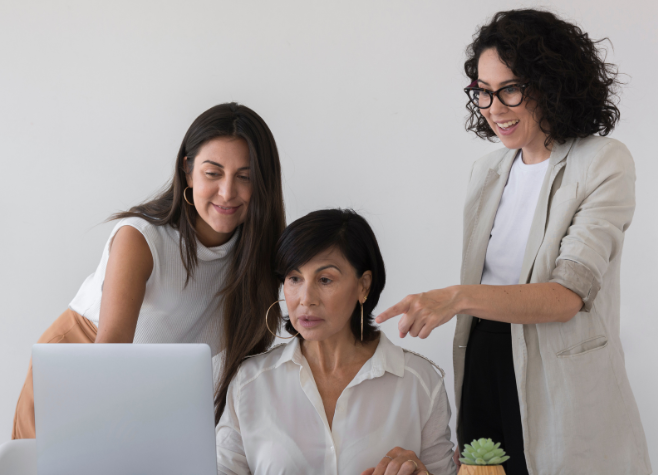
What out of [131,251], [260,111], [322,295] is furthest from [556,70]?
[260,111]

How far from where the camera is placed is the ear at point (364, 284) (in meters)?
1.59

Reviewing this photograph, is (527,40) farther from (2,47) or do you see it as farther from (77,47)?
(2,47)

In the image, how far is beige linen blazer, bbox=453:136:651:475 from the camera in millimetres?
1409

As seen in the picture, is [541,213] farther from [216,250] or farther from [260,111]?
[260,111]

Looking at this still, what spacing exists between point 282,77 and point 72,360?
180 cm

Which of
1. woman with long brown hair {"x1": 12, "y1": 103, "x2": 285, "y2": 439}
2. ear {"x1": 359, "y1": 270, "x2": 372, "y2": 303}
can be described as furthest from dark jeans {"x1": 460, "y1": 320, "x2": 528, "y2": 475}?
woman with long brown hair {"x1": 12, "y1": 103, "x2": 285, "y2": 439}

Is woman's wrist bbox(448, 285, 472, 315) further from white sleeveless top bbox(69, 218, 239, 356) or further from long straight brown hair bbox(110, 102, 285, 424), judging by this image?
white sleeveless top bbox(69, 218, 239, 356)

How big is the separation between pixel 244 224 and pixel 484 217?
2.34 feet

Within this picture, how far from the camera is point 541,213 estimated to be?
4.87ft

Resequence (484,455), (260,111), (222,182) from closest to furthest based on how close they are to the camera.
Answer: (484,455)
(222,182)
(260,111)

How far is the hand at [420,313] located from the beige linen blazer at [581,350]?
0.36 meters

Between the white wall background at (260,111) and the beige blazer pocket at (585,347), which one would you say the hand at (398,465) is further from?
the white wall background at (260,111)

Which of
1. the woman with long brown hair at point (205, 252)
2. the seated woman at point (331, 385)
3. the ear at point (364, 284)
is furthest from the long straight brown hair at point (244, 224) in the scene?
the ear at point (364, 284)

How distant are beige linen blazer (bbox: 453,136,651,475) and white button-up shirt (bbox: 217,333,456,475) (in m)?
0.25
